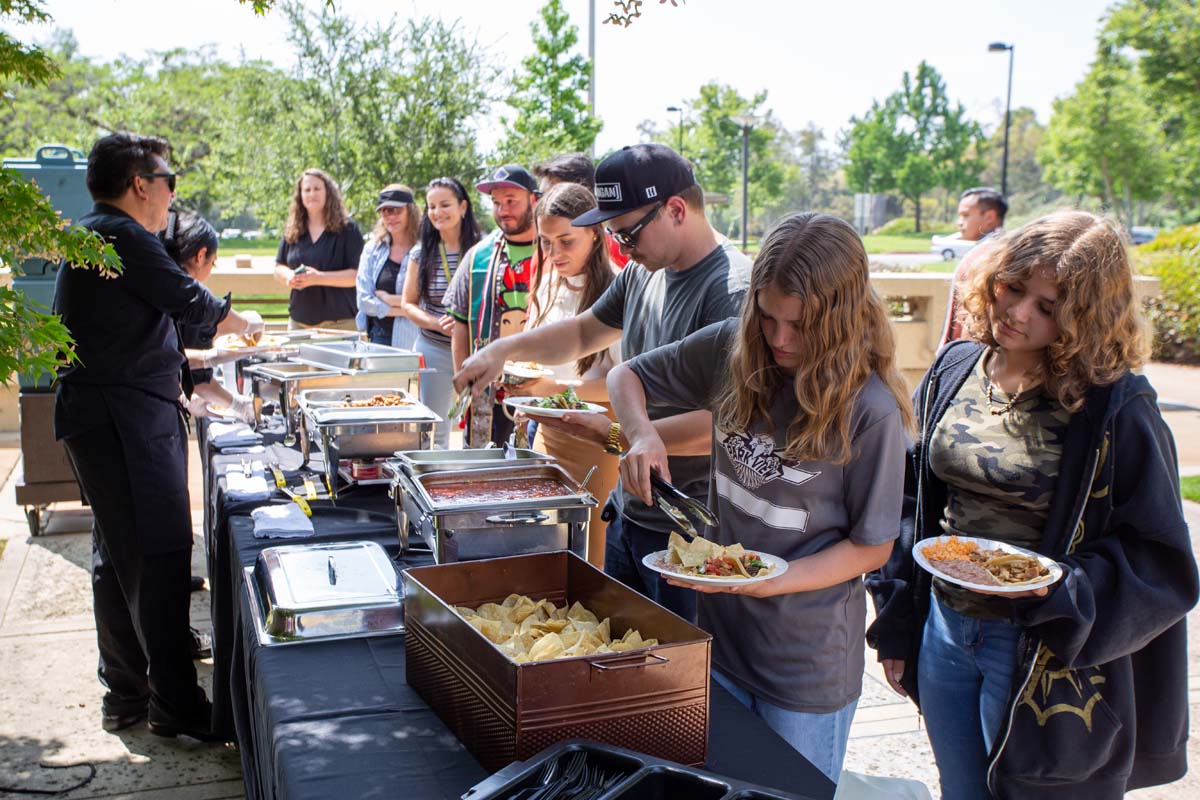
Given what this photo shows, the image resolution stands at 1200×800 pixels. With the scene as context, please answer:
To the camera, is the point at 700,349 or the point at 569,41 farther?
the point at 569,41

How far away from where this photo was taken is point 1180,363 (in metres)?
12.1

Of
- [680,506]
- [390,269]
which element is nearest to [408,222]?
[390,269]

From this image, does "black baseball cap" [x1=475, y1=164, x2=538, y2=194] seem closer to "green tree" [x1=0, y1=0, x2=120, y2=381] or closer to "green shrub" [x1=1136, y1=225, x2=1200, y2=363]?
"green tree" [x1=0, y1=0, x2=120, y2=381]

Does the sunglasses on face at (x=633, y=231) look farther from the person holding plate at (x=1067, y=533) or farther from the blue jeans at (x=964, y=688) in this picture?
the blue jeans at (x=964, y=688)

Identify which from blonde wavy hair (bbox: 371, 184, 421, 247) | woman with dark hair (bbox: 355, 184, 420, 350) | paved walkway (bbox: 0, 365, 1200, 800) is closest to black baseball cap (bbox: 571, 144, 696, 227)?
paved walkway (bbox: 0, 365, 1200, 800)

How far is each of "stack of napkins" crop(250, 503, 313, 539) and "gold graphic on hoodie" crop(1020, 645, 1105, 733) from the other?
1673mm

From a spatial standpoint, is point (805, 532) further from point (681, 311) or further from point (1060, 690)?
point (681, 311)

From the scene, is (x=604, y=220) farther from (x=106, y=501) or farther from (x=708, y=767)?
(x=106, y=501)

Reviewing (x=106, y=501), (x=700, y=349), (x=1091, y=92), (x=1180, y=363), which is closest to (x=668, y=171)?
(x=700, y=349)

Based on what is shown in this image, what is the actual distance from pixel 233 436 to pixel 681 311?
202 cm

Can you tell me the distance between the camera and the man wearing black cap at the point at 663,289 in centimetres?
227

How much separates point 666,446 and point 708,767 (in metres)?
0.92

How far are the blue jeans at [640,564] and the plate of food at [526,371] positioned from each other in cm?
90

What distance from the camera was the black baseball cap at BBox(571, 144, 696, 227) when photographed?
2279mm
